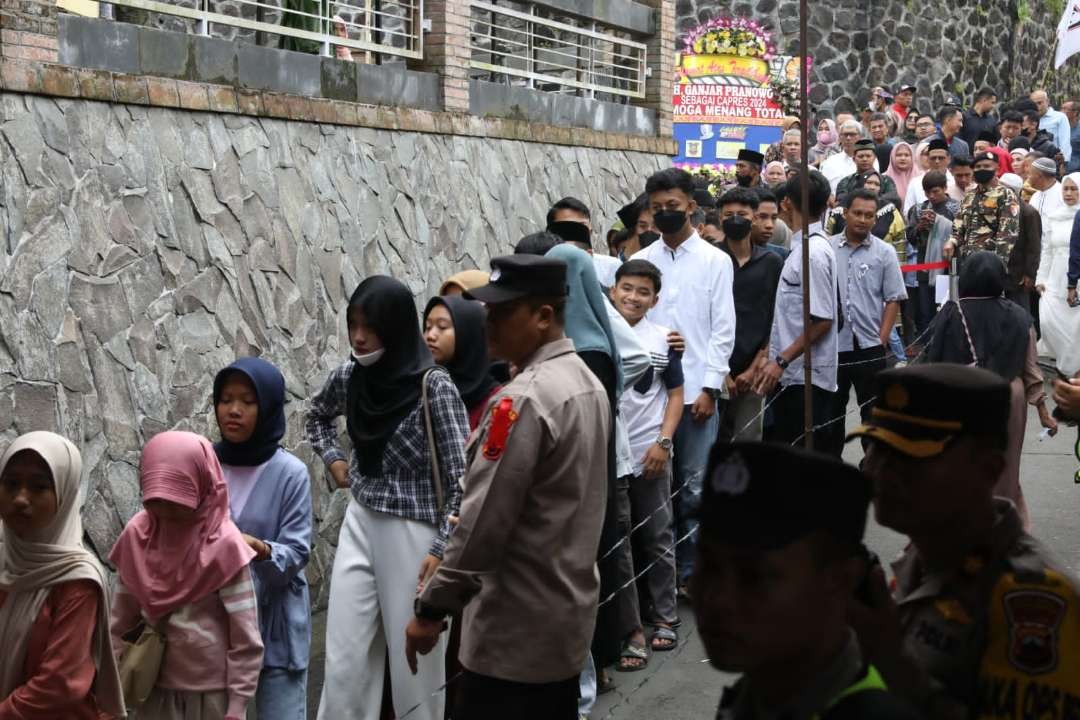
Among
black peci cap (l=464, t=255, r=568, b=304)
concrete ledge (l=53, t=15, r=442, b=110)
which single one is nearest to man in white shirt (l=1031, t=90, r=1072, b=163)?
concrete ledge (l=53, t=15, r=442, b=110)

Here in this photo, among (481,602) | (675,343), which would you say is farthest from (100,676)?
(675,343)

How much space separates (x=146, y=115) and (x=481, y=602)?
4.57 meters

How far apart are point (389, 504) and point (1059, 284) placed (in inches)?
454

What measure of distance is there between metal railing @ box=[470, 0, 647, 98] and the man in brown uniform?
7.88 meters

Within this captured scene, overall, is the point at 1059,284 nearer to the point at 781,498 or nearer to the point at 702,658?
the point at 702,658

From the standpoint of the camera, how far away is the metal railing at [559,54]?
42.5 ft

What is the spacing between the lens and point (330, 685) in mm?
5562

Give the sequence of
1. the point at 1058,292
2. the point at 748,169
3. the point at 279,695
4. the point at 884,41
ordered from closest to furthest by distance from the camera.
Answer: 1. the point at 279,695
2. the point at 748,169
3. the point at 1058,292
4. the point at 884,41

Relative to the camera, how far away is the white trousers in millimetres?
5535

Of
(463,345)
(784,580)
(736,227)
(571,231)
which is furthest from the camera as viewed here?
(736,227)

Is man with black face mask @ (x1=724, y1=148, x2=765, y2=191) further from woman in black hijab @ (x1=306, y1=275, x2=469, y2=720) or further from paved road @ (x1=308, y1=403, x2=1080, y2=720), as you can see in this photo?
woman in black hijab @ (x1=306, y1=275, x2=469, y2=720)

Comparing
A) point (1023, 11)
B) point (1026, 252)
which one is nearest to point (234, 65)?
point (1026, 252)

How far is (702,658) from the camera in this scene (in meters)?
7.48

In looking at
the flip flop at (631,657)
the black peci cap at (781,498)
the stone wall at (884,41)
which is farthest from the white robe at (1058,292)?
the black peci cap at (781,498)
